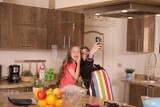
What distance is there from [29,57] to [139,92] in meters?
2.23

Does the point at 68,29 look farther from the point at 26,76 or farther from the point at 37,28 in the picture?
the point at 26,76

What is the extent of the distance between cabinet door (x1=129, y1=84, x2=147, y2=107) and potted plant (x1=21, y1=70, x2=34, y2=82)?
6.51 feet

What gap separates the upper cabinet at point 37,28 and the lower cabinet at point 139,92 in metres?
1.42

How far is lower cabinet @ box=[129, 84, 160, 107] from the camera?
15.4ft

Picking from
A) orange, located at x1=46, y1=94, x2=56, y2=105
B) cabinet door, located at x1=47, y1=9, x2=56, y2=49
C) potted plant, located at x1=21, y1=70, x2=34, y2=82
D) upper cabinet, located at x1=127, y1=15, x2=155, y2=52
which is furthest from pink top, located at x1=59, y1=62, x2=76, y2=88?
upper cabinet, located at x1=127, y1=15, x2=155, y2=52

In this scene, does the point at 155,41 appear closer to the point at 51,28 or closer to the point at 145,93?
the point at 145,93

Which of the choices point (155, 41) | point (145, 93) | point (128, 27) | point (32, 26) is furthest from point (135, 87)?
point (32, 26)

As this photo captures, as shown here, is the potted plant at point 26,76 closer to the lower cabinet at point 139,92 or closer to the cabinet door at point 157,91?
the lower cabinet at point 139,92

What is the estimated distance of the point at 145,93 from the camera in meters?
4.89

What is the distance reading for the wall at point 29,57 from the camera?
478 centimetres

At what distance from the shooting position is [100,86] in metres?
2.84

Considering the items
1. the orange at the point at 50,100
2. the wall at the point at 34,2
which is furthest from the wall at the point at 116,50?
the orange at the point at 50,100

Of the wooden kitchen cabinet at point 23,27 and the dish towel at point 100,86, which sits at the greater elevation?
the wooden kitchen cabinet at point 23,27

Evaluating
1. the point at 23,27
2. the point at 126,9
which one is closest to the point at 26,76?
the point at 23,27
